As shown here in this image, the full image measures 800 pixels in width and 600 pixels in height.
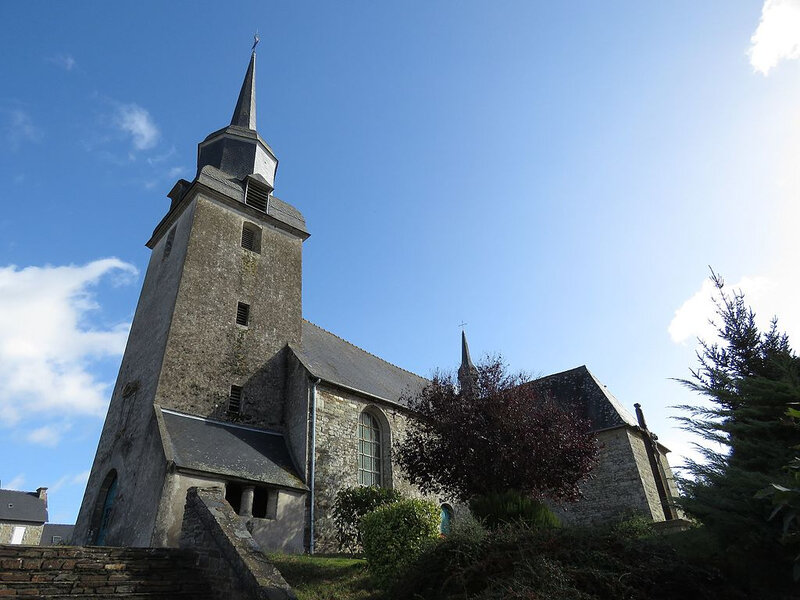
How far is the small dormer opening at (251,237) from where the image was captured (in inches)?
672

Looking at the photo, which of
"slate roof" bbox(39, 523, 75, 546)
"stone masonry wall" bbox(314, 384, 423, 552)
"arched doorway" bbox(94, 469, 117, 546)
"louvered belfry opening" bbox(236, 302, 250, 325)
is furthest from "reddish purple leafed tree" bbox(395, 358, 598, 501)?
"slate roof" bbox(39, 523, 75, 546)

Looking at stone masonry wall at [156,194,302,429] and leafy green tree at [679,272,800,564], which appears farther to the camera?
stone masonry wall at [156,194,302,429]

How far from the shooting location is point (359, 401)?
15422mm

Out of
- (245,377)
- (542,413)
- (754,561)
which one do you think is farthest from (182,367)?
(754,561)

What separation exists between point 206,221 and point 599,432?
1639 centimetres

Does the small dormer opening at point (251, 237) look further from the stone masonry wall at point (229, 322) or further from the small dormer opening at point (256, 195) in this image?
the small dormer opening at point (256, 195)

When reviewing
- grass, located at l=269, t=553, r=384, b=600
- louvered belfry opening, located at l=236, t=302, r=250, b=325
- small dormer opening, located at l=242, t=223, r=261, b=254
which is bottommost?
grass, located at l=269, t=553, r=384, b=600

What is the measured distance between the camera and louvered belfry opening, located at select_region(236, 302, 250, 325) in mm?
15377

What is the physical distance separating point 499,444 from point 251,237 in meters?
11.3

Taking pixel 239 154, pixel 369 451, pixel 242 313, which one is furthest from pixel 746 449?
pixel 239 154

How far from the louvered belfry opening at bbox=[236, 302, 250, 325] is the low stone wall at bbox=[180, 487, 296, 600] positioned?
7424 millimetres

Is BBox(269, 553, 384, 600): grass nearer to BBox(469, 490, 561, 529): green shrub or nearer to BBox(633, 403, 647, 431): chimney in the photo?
BBox(469, 490, 561, 529): green shrub

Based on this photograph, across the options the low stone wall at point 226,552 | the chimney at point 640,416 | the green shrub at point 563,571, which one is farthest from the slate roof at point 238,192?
the chimney at point 640,416

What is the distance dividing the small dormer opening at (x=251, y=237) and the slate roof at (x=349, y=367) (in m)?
3.59
